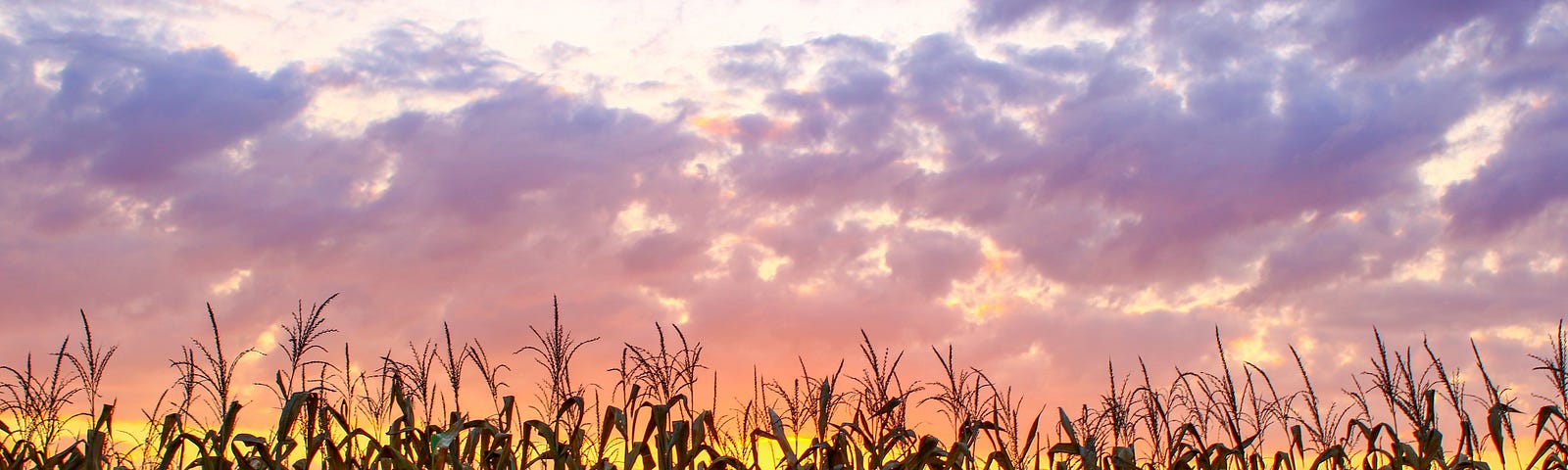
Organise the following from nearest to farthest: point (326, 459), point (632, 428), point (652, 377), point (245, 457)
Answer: point (245, 457) < point (326, 459) < point (632, 428) < point (652, 377)

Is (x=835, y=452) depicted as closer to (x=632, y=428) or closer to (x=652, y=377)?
(x=632, y=428)

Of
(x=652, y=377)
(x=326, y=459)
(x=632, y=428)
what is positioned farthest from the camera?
(x=652, y=377)

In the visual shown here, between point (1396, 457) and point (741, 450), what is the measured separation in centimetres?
338

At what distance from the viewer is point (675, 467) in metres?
3.78

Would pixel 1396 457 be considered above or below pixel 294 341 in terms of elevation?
below

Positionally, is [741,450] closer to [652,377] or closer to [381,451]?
[652,377]

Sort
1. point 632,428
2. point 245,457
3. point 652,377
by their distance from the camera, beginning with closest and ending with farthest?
1. point 245,457
2. point 632,428
3. point 652,377

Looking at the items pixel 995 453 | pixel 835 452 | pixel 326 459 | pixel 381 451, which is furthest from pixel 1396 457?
pixel 326 459

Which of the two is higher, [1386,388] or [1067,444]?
[1386,388]

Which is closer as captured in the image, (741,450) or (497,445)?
(497,445)

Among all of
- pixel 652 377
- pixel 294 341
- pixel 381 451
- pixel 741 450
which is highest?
pixel 294 341

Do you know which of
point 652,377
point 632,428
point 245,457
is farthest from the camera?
point 652,377

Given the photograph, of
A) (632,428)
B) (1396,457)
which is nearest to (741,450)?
(632,428)

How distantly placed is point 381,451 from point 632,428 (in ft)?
2.84
